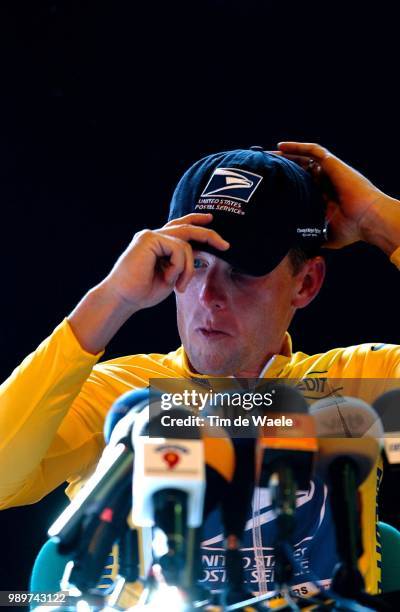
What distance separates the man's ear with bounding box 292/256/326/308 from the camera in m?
1.66

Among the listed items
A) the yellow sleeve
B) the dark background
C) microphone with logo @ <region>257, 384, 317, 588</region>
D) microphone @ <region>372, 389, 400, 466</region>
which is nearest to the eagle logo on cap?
the yellow sleeve

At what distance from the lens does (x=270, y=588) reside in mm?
1367

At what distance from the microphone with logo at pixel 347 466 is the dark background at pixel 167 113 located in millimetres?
1812

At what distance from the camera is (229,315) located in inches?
58.5

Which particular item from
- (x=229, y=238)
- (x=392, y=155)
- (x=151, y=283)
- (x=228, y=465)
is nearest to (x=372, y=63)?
(x=392, y=155)

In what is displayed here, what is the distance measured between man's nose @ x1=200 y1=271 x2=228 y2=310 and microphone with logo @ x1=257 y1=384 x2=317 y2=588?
28.0 inches

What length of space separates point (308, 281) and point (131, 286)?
0.54m

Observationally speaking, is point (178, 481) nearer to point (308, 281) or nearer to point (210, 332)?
point (210, 332)

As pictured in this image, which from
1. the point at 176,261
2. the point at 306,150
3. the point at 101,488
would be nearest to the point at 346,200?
the point at 306,150

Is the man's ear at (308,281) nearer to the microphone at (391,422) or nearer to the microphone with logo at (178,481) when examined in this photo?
the microphone at (391,422)

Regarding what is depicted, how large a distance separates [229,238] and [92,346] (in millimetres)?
335

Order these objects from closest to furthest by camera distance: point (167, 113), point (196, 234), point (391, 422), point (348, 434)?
point (348, 434) → point (391, 422) → point (196, 234) → point (167, 113)

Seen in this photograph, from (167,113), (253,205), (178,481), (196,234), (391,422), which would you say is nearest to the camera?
(178,481)

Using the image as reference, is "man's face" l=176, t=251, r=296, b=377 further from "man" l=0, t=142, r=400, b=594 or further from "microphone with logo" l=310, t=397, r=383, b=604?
"microphone with logo" l=310, t=397, r=383, b=604
